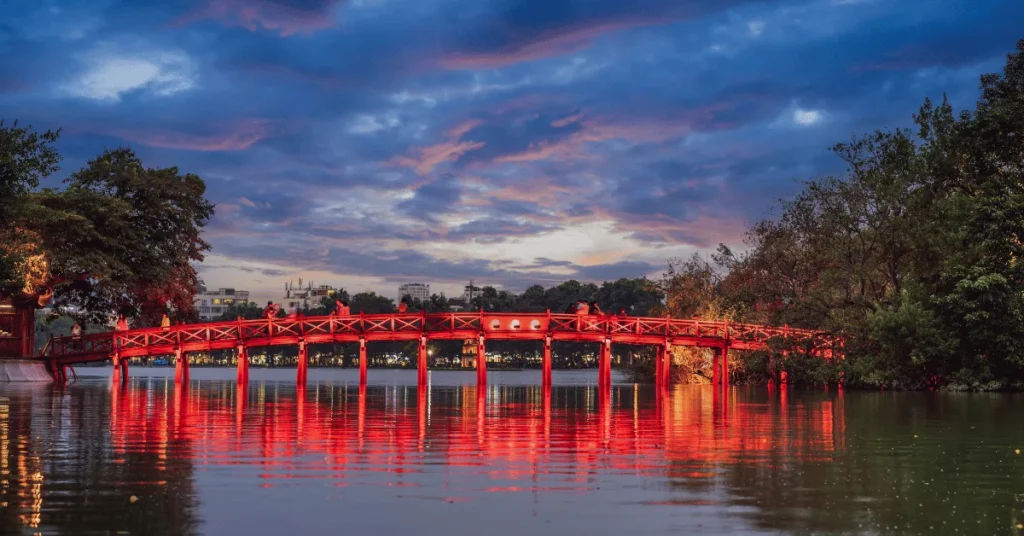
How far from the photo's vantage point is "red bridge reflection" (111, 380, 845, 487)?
14812 mm

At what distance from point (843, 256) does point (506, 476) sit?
4318cm

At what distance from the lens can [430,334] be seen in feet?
184

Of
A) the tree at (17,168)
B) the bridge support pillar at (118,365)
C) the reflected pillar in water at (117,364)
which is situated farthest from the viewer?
the bridge support pillar at (118,365)

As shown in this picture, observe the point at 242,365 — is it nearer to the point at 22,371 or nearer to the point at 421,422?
the point at 22,371

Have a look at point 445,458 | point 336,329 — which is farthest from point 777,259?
point 445,458

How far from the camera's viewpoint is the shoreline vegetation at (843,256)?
4231cm

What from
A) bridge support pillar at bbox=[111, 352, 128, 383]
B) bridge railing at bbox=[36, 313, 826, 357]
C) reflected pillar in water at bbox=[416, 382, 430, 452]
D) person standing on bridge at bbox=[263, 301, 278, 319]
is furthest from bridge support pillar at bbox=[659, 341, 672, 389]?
bridge support pillar at bbox=[111, 352, 128, 383]

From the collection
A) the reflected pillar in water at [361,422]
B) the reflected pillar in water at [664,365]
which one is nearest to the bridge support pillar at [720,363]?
the reflected pillar in water at [664,365]

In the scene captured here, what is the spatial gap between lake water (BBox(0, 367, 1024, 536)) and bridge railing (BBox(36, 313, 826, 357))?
29719mm

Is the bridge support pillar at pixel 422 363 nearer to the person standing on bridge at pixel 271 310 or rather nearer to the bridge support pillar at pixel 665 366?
the person standing on bridge at pixel 271 310

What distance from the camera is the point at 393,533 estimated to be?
32.5ft

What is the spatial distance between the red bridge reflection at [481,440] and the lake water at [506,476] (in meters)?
0.05

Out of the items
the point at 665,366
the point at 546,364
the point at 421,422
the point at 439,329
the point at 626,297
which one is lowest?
the point at 421,422

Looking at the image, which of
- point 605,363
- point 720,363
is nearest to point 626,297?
point 720,363
